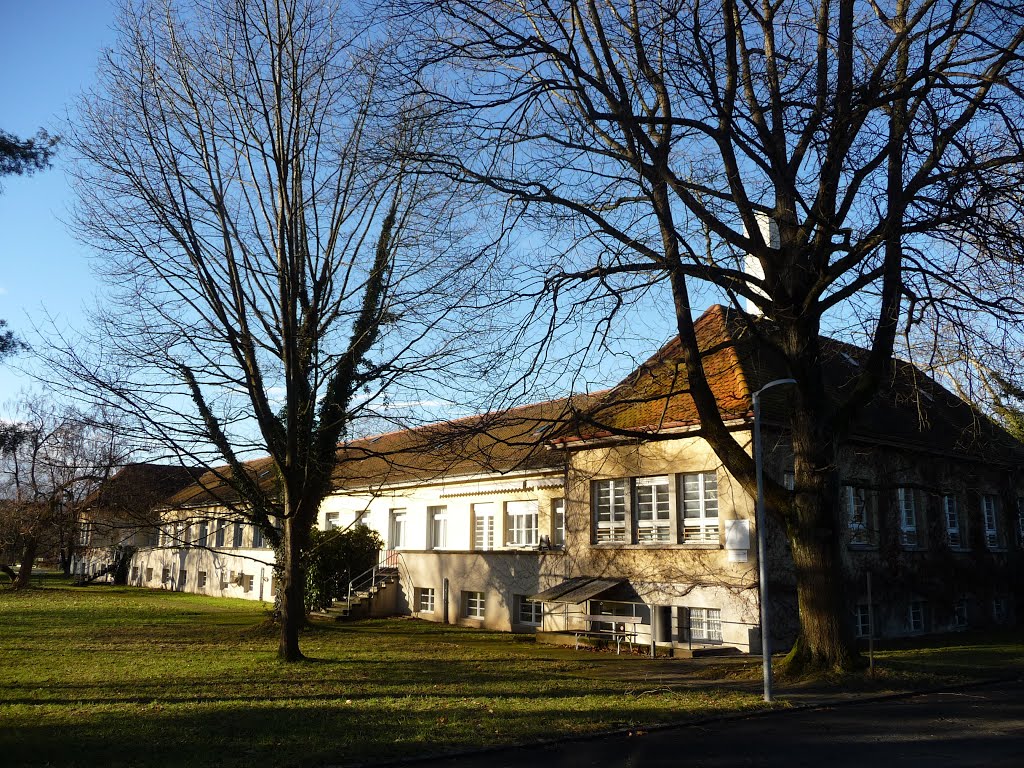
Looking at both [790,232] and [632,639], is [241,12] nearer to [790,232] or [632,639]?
[790,232]

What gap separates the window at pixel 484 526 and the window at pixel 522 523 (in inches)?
30.5

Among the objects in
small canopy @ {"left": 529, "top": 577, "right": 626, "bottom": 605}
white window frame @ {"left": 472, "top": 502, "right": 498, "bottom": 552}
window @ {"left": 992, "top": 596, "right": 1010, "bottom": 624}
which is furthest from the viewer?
white window frame @ {"left": 472, "top": 502, "right": 498, "bottom": 552}

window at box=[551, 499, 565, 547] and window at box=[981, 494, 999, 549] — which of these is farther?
window at box=[981, 494, 999, 549]

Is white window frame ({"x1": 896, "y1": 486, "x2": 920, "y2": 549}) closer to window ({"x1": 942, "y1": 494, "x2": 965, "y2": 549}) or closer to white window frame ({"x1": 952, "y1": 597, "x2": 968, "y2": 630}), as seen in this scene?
window ({"x1": 942, "y1": 494, "x2": 965, "y2": 549})

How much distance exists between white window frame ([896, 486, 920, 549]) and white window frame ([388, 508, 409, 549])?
1675cm

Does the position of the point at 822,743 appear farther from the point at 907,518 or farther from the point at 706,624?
the point at 907,518

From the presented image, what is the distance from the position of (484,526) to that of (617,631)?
7.82 m

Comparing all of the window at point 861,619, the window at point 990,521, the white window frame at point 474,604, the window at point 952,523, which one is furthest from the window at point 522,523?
the window at point 990,521

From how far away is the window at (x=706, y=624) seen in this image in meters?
18.6

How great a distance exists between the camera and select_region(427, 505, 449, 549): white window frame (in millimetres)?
28625

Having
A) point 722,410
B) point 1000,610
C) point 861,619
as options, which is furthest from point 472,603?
point 1000,610

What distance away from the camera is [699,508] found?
1956 centimetres

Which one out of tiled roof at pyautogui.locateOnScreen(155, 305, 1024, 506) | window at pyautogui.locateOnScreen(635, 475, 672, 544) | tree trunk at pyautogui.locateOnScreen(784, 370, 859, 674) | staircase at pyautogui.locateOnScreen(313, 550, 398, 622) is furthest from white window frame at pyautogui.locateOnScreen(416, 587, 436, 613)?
tree trunk at pyautogui.locateOnScreen(784, 370, 859, 674)

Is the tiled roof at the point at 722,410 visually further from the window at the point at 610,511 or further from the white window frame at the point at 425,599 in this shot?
the white window frame at the point at 425,599
